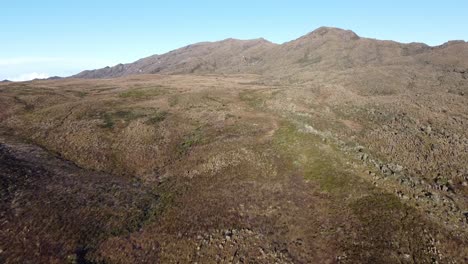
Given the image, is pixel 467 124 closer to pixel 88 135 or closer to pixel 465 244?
pixel 465 244

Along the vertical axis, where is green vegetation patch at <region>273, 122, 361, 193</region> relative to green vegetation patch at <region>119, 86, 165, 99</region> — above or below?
below

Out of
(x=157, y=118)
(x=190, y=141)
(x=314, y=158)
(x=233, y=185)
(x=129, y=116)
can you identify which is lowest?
(x=233, y=185)

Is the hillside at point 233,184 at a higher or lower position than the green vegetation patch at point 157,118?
lower

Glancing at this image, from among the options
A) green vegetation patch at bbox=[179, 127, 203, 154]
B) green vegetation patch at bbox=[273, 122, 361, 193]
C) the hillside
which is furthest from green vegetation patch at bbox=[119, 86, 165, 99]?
green vegetation patch at bbox=[273, 122, 361, 193]

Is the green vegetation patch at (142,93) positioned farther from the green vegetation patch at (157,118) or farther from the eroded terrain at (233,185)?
the green vegetation patch at (157,118)

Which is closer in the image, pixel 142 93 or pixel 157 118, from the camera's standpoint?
pixel 157 118

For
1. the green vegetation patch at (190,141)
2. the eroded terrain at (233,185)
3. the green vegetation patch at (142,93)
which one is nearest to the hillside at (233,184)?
the eroded terrain at (233,185)

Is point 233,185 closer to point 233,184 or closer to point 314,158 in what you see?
point 233,184

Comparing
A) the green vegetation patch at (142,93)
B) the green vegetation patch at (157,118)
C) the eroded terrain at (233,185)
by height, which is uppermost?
the green vegetation patch at (142,93)

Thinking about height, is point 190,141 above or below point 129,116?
below

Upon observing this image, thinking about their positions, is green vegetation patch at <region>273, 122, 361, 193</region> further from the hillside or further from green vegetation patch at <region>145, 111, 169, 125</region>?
green vegetation patch at <region>145, 111, 169, 125</region>

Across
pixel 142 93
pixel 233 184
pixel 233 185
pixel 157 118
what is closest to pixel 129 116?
pixel 157 118
